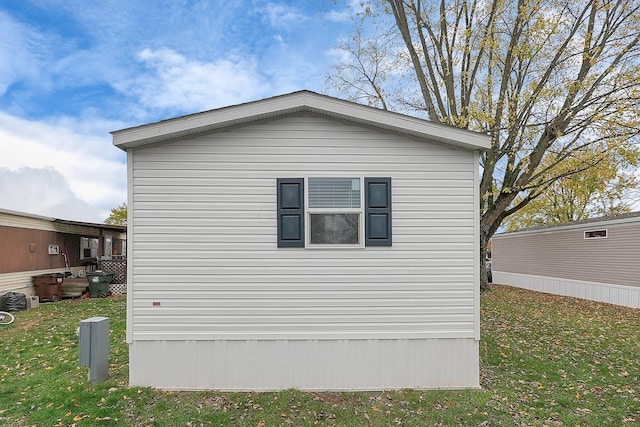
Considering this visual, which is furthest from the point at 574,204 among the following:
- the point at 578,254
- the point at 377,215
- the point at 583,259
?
the point at 377,215

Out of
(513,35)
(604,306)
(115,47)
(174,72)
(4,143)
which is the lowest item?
(604,306)

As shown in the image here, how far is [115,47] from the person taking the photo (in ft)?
31.9

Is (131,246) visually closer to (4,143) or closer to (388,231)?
(388,231)

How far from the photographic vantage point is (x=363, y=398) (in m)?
4.63

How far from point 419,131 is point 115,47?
8815 millimetres

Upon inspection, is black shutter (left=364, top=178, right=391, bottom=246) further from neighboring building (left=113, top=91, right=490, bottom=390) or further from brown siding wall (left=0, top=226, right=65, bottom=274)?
brown siding wall (left=0, top=226, right=65, bottom=274)

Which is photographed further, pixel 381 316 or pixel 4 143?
pixel 4 143

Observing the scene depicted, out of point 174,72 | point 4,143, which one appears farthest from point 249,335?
point 4,143

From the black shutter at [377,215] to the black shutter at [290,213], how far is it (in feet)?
2.76

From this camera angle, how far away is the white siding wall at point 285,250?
484cm

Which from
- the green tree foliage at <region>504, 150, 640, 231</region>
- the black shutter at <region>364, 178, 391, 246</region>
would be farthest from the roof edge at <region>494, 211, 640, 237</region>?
the black shutter at <region>364, 178, 391, 246</region>

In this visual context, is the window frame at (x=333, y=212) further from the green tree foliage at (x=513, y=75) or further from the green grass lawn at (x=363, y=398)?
the green tree foliage at (x=513, y=75)

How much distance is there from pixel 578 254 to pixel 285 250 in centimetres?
1316

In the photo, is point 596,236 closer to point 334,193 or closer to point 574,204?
point 574,204
